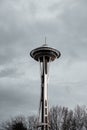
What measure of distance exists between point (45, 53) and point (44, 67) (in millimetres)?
4075

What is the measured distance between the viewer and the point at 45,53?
97000 millimetres

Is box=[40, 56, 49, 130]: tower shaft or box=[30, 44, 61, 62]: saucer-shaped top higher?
box=[30, 44, 61, 62]: saucer-shaped top

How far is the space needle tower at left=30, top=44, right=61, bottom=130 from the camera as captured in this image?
90500 mm

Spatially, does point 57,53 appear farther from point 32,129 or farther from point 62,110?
point 32,129

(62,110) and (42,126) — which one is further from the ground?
(62,110)

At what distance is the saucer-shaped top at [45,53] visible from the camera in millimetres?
96312

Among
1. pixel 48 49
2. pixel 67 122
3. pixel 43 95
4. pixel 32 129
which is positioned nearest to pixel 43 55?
pixel 48 49

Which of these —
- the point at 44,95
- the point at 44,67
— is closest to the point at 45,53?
the point at 44,67

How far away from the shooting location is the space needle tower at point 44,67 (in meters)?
90.5

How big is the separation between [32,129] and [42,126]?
3642 cm

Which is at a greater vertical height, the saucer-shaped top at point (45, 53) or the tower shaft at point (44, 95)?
the saucer-shaped top at point (45, 53)

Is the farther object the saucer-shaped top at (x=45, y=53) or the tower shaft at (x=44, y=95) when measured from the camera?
the saucer-shaped top at (x=45, y=53)

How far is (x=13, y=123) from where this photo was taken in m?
130

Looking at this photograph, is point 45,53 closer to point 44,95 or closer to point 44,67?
point 44,67
